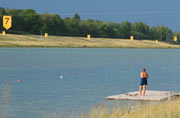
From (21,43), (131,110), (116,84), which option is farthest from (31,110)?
(21,43)

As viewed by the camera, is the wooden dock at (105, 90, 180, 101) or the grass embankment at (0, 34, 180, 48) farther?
the grass embankment at (0, 34, 180, 48)

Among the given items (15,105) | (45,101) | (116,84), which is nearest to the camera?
(15,105)

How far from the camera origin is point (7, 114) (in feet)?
73.7

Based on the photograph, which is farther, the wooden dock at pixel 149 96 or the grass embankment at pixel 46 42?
the grass embankment at pixel 46 42

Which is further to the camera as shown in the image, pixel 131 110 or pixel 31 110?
pixel 31 110

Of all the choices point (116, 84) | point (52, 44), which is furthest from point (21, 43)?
point (116, 84)

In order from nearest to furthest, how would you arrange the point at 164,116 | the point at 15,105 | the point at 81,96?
1. the point at 164,116
2. the point at 15,105
3. the point at 81,96

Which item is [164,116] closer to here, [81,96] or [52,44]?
[81,96]

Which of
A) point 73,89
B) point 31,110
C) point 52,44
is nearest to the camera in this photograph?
point 31,110

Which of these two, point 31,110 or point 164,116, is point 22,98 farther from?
point 164,116

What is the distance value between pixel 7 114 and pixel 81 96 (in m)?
7.79

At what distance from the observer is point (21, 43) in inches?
6137

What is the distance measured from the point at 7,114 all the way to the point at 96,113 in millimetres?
4537

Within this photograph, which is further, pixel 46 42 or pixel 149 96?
pixel 46 42
